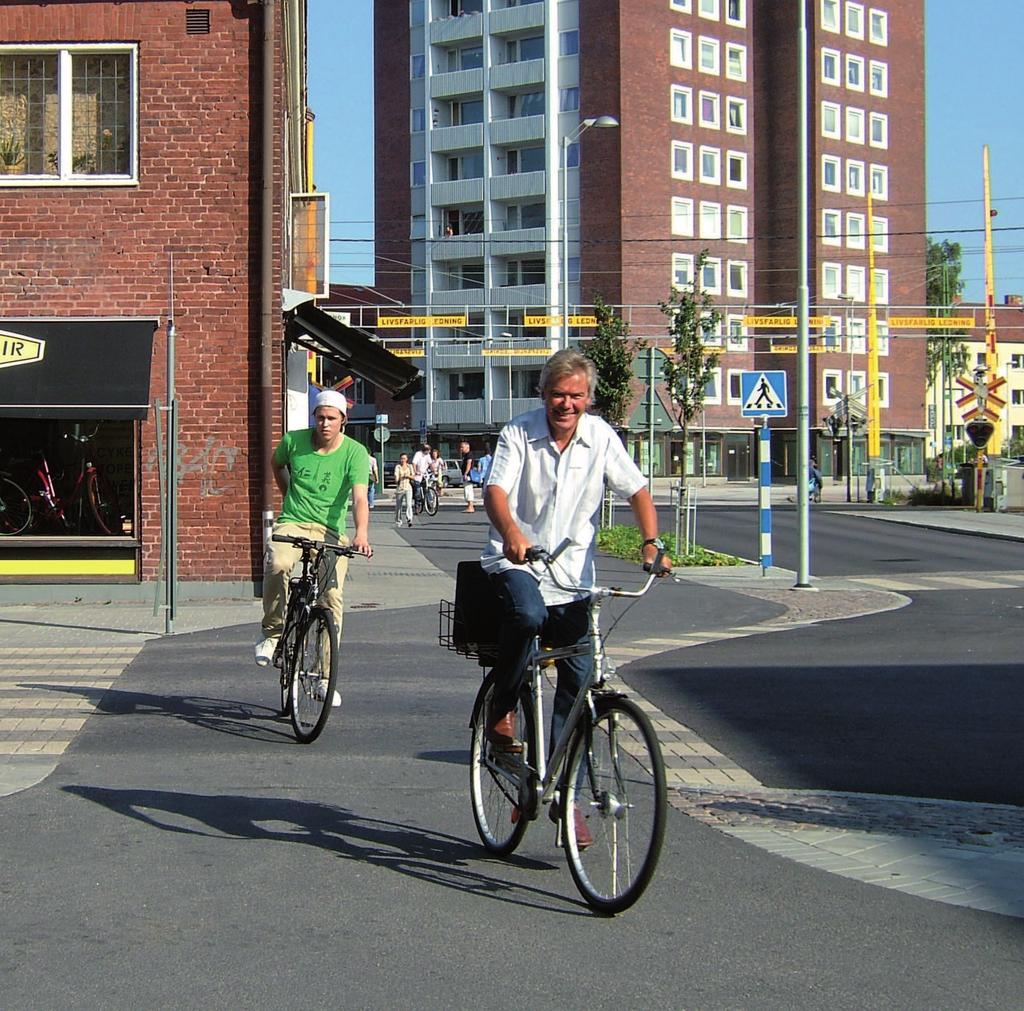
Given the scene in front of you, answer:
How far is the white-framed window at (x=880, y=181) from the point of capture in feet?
265

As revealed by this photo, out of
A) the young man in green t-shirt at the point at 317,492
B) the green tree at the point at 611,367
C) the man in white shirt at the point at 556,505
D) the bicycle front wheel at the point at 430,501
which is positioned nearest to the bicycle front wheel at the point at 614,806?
the man in white shirt at the point at 556,505

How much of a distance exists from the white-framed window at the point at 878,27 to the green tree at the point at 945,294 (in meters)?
14.8

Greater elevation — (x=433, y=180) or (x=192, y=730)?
(x=433, y=180)

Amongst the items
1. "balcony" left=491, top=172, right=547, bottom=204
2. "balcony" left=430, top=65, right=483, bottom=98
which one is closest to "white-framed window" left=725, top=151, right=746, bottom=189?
"balcony" left=491, top=172, right=547, bottom=204

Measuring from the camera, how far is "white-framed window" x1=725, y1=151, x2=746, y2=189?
77.0m

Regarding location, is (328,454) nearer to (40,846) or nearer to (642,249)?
(40,846)

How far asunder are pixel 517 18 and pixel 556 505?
73145mm

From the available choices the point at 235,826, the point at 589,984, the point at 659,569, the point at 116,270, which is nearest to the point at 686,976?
the point at 589,984

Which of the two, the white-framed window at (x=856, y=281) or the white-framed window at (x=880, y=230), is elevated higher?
the white-framed window at (x=880, y=230)

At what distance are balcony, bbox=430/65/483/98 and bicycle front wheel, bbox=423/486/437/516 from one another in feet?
133

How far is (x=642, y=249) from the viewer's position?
238ft

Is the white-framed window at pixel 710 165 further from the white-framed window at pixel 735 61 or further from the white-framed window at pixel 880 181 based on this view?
the white-framed window at pixel 880 181

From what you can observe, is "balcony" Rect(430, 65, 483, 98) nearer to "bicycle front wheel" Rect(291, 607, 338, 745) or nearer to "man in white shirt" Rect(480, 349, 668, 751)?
"bicycle front wheel" Rect(291, 607, 338, 745)

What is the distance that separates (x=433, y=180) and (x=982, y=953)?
247 ft
